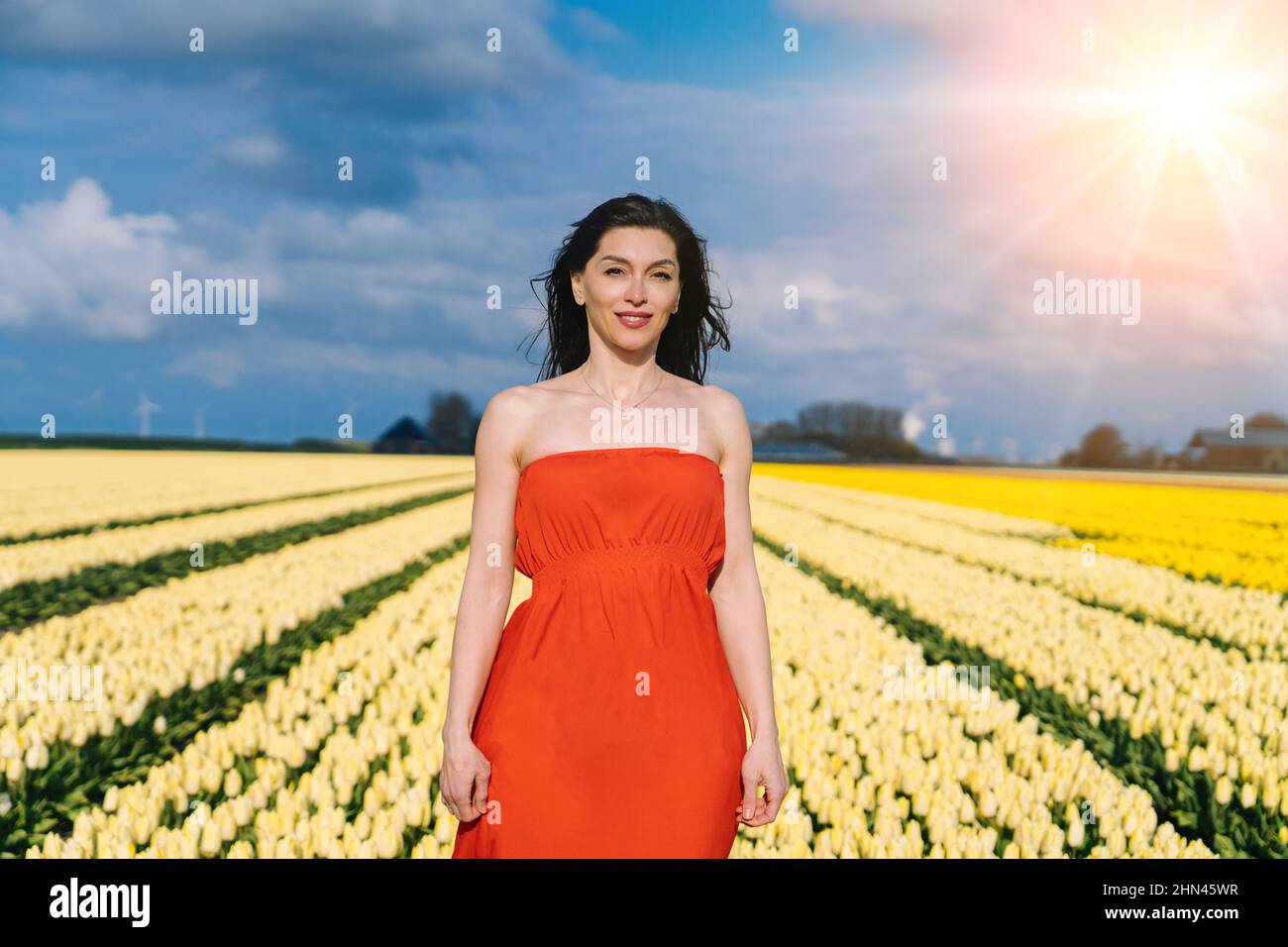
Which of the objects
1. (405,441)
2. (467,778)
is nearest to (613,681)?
(467,778)

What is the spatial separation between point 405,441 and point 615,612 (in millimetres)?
92955

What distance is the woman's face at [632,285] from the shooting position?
2980 millimetres

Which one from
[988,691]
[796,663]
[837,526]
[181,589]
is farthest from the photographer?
[837,526]

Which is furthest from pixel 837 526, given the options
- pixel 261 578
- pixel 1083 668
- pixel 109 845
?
pixel 109 845

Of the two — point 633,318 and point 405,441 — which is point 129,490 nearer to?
point 633,318

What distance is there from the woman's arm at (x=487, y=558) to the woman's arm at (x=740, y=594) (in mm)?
622

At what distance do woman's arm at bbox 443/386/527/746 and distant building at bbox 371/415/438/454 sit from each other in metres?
88.0

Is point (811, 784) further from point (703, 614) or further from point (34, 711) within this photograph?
point (34, 711)

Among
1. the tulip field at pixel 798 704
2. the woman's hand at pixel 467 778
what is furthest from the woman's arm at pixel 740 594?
the tulip field at pixel 798 704

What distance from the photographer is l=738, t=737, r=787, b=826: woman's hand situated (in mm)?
2949

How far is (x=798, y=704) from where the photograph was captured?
22.7 feet

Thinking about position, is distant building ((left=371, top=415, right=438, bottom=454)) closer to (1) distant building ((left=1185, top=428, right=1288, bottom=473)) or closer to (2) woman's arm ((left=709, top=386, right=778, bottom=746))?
(1) distant building ((left=1185, top=428, right=1288, bottom=473))

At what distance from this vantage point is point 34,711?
6.81 metres
